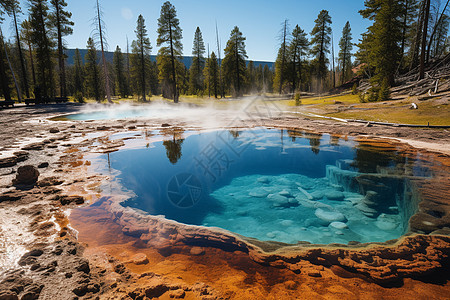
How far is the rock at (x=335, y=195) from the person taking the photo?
7.08m

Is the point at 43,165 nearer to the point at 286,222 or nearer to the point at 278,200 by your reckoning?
the point at 278,200

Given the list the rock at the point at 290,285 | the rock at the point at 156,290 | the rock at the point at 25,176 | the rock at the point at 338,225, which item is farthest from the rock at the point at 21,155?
the rock at the point at 338,225

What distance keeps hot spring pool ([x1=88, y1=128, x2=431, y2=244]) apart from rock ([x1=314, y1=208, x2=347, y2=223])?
2 cm

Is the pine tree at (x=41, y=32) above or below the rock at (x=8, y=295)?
above

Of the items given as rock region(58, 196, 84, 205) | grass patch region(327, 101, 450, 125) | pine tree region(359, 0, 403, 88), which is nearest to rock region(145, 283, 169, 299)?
rock region(58, 196, 84, 205)

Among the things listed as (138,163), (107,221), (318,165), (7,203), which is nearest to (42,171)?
(7,203)

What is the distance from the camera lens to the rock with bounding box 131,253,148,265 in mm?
3681

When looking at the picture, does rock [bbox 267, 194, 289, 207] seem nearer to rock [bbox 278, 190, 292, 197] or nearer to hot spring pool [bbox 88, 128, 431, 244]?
hot spring pool [bbox 88, 128, 431, 244]

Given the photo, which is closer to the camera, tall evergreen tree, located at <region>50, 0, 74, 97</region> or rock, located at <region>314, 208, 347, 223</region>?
rock, located at <region>314, 208, 347, 223</region>

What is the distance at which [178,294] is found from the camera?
9.73 ft

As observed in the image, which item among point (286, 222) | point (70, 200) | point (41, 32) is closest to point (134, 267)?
point (70, 200)

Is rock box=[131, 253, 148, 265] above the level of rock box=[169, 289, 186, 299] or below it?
below

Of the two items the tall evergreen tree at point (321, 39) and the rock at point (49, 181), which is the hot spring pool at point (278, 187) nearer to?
the rock at point (49, 181)

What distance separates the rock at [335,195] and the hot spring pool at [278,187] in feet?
0.10
